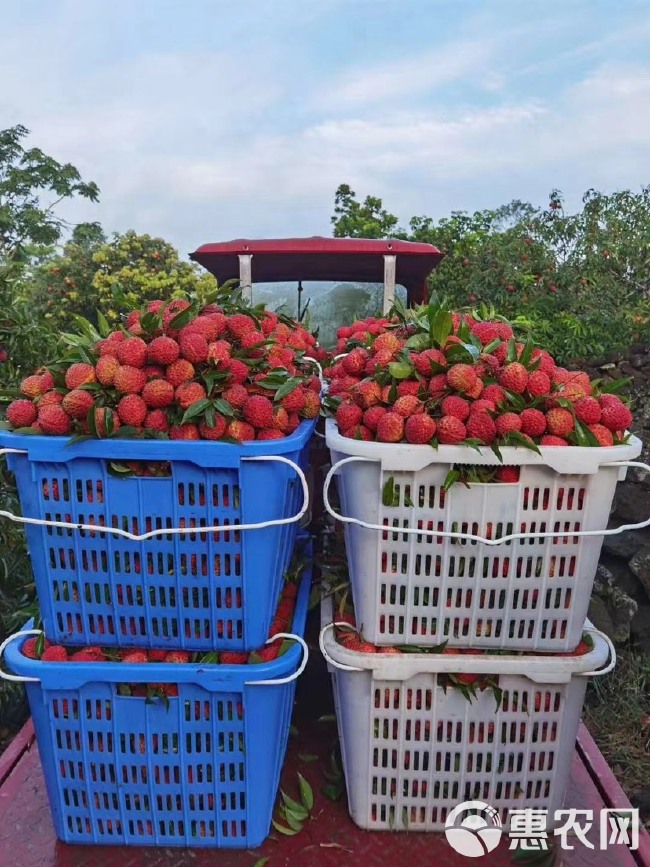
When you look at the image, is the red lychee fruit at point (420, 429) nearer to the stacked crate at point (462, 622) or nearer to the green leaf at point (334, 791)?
the stacked crate at point (462, 622)

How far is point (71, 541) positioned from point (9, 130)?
13.0 m

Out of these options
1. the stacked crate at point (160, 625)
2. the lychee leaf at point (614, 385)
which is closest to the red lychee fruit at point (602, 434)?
the lychee leaf at point (614, 385)

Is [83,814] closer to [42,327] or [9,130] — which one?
[42,327]

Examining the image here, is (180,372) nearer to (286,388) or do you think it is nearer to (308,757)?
(286,388)

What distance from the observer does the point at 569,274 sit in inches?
234

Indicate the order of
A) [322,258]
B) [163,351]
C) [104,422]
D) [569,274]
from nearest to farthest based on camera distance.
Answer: [104,422], [163,351], [322,258], [569,274]

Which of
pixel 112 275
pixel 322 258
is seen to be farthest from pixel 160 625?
pixel 112 275

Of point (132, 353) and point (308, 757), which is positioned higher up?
point (132, 353)

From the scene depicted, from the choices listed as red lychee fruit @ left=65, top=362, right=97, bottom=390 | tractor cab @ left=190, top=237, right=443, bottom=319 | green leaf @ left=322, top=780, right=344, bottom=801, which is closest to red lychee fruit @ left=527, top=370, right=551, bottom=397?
red lychee fruit @ left=65, top=362, right=97, bottom=390

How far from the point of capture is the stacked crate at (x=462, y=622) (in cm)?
133

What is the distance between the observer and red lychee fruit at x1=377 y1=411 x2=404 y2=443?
1328 millimetres

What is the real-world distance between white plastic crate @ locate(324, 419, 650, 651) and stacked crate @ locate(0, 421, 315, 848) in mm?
163

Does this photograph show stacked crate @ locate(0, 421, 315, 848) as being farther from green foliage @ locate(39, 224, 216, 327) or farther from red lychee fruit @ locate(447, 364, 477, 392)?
green foliage @ locate(39, 224, 216, 327)

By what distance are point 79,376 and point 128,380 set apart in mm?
104
